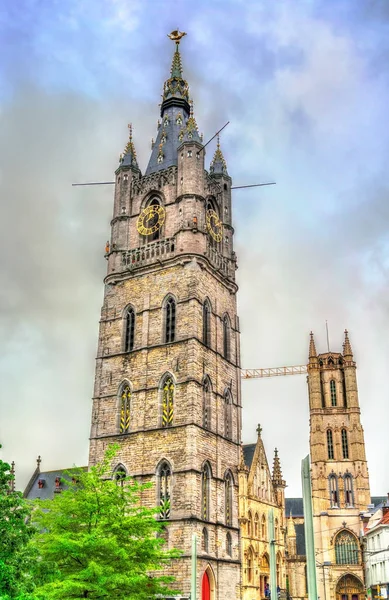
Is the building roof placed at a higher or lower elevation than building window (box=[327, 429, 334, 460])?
lower

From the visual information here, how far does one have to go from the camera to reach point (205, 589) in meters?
37.0

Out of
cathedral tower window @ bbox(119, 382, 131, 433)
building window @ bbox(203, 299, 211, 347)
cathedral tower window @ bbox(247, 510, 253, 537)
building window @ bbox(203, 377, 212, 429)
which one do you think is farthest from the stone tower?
cathedral tower window @ bbox(119, 382, 131, 433)

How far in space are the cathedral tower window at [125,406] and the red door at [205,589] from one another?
9.91 meters

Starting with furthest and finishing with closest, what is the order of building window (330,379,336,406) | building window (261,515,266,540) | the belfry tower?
building window (330,379,336,406) → building window (261,515,266,540) → the belfry tower

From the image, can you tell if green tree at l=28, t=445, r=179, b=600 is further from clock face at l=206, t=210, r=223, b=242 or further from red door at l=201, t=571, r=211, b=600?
clock face at l=206, t=210, r=223, b=242

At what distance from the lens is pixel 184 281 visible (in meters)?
43.0

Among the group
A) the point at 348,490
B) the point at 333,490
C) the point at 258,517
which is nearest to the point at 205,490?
the point at 258,517

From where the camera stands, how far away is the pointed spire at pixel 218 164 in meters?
52.2

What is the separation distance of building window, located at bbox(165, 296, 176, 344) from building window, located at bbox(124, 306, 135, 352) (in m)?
2.73

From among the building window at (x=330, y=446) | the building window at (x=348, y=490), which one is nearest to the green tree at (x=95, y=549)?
the building window at (x=348, y=490)

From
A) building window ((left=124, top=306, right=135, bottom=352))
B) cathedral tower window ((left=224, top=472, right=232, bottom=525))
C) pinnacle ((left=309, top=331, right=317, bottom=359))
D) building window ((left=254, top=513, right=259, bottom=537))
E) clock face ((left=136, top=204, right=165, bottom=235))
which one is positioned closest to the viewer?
cathedral tower window ((left=224, top=472, right=232, bottom=525))

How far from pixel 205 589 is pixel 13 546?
21203 mm

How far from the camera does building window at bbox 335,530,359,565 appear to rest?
66.6m

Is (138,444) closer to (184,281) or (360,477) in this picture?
(184,281)
